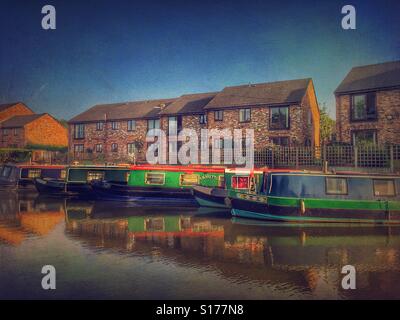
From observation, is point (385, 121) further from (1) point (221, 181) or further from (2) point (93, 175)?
(2) point (93, 175)

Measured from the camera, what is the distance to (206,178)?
1905 cm

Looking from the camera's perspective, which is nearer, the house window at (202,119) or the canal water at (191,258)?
the canal water at (191,258)

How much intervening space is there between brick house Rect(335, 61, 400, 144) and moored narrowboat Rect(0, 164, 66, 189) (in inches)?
813

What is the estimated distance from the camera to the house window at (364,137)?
24812mm

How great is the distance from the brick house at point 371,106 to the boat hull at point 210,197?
13762 mm

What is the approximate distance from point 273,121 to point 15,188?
66.3ft

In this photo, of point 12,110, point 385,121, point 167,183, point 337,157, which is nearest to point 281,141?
point 337,157

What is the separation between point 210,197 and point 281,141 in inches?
536

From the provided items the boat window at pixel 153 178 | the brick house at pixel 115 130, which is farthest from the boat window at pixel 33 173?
the boat window at pixel 153 178

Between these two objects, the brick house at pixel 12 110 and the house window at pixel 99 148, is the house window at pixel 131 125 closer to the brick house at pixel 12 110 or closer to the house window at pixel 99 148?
the house window at pixel 99 148
